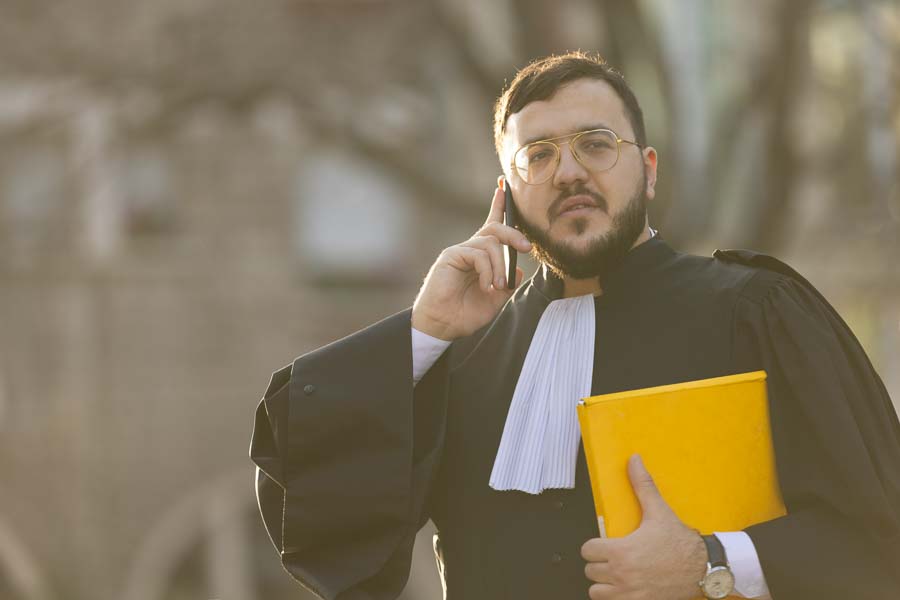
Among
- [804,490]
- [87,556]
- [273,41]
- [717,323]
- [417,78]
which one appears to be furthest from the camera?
[87,556]

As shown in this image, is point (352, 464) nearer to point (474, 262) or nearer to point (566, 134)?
point (474, 262)

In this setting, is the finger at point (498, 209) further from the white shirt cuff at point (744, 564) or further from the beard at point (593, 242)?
the white shirt cuff at point (744, 564)

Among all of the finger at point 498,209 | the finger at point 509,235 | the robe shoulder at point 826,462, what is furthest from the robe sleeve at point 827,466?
the finger at point 498,209

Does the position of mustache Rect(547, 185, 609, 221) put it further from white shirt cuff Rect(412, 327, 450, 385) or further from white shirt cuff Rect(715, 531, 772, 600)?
white shirt cuff Rect(715, 531, 772, 600)

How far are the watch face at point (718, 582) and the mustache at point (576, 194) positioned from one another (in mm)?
717

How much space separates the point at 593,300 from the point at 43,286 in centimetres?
863

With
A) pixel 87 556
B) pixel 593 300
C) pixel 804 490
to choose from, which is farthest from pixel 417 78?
pixel 804 490

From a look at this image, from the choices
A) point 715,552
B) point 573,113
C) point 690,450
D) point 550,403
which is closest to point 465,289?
point 550,403

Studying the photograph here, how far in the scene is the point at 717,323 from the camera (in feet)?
7.07

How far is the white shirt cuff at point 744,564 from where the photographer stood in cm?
191

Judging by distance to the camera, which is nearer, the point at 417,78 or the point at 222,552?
the point at 417,78

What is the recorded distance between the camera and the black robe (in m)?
1.93

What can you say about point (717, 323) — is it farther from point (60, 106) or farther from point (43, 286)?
point (43, 286)

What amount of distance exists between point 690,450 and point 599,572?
25 cm
